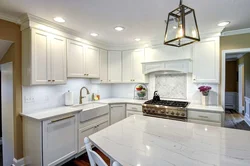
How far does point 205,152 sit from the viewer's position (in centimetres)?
100

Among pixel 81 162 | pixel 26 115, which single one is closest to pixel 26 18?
pixel 26 115

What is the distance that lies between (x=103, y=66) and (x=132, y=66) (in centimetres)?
79

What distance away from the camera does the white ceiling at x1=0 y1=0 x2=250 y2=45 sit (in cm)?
182

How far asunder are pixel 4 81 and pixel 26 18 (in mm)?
1277

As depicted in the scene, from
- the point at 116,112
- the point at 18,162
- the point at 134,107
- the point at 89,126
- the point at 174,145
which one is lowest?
the point at 18,162

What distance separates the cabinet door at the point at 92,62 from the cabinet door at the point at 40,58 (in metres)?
0.92

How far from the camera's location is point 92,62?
3.42 m

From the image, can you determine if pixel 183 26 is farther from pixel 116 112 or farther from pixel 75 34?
pixel 116 112

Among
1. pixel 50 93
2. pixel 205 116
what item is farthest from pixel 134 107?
pixel 50 93

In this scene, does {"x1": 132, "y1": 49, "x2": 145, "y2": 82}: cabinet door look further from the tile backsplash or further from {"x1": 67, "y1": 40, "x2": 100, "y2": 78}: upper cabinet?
{"x1": 67, "y1": 40, "x2": 100, "y2": 78}: upper cabinet

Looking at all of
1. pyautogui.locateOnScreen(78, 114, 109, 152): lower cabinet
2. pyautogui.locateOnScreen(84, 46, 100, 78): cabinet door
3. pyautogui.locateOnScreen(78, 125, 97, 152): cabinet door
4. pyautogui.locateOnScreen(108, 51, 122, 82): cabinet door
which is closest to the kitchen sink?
pyautogui.locateOnScreen(78, 114, 109, 152): lower cabinet

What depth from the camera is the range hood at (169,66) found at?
3113mm

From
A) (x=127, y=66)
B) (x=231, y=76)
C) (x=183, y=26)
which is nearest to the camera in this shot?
(x=183, y=26)

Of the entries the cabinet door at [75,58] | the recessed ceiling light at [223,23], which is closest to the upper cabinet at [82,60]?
the cabinet door at [75,58]
